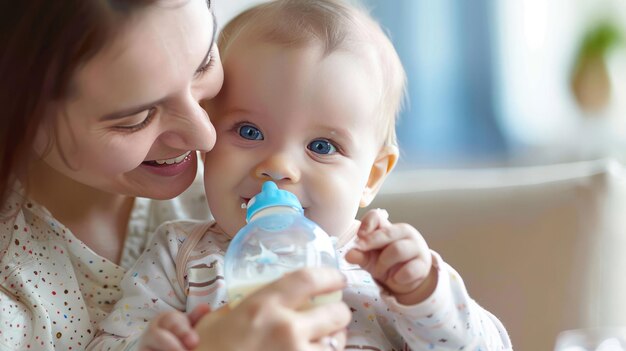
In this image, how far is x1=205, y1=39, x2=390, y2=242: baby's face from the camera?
117 cm

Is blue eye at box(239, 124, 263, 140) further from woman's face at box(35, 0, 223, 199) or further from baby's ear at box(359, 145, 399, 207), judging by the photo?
baby's ear at box(359, 145, 399, 207)

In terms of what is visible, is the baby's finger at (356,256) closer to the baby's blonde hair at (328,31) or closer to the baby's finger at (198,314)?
the baby's finger at (198,314)

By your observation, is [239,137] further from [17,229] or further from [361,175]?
[17,229]

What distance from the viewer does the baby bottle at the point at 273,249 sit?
98cm

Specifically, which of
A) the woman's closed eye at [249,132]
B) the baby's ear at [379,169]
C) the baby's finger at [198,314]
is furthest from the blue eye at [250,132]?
the baby's finger at [198,314]

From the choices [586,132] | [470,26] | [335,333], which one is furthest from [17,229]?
[586,132]

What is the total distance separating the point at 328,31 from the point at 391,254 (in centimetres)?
36

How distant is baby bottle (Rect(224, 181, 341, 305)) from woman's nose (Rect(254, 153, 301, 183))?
12 centimetres

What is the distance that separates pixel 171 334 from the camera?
0.91m

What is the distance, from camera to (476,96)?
10.3 feet

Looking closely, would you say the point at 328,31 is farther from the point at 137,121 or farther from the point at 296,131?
the point at 137,121

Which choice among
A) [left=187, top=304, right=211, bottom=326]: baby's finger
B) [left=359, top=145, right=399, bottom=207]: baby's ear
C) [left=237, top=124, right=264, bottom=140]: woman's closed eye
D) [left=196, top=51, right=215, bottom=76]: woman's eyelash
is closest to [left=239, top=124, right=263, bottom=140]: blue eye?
[left=237, top=124, right=264, bottom=140]: woman's closed eye

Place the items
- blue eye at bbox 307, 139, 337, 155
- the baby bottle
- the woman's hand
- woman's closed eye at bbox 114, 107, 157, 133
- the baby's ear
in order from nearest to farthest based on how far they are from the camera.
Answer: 1. the woman's hand
2. the baby bottle
3. woman's closed eye at bbox 114, 107, 157, 133
4. blue eye at bbox 307, 139, 337, 155
5. the baby's ear

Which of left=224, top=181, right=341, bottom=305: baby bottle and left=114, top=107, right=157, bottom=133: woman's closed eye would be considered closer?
left=224, top=181, right=341, bottom=305: baby bottle
